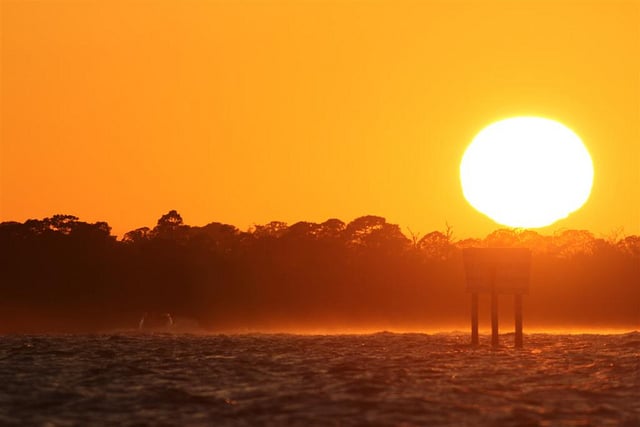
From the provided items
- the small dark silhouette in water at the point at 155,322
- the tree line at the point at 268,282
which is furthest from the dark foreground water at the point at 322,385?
the tree line at the point at 268,282

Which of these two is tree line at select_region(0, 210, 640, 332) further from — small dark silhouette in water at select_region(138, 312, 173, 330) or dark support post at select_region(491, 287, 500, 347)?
dark support post at select_region(491, 287, 500, 347)

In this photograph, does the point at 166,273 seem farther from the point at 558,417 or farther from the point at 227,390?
the point at 558,417

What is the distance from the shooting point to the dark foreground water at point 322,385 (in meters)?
26.0

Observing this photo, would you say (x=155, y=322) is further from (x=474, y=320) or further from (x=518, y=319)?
(x=518, y=319)

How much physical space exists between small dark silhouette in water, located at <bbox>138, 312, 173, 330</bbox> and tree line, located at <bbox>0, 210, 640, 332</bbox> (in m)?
6.13

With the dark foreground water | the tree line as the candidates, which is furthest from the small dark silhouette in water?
the dark foreground water

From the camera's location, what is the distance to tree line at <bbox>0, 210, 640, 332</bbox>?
321 feet

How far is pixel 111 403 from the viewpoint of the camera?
93.2 feet

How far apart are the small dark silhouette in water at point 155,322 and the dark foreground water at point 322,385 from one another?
33816mm

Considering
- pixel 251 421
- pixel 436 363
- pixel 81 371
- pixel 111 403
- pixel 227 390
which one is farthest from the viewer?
pixel 436 363

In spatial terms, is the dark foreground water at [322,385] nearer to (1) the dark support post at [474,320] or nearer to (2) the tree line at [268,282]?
(1) the dark support post at [474,320]

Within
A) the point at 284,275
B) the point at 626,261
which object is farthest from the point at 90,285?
the point at 626,261

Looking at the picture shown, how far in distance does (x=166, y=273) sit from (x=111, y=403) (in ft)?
238

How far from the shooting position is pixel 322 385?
105ft
